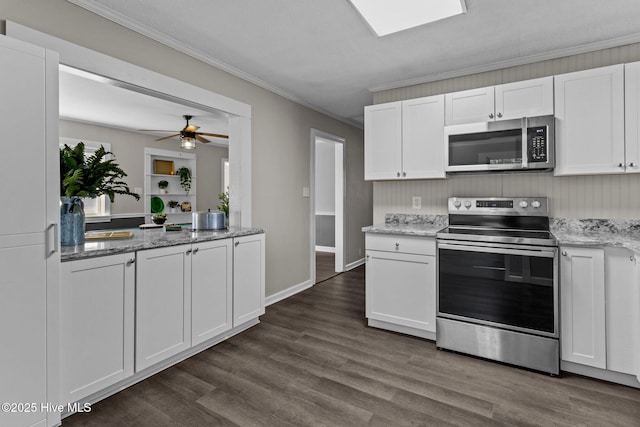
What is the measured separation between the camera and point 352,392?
78.8 inches

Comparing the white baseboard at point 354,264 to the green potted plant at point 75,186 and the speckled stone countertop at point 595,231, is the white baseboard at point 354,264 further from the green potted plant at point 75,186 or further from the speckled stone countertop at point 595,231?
the green potted plant at point 75,186

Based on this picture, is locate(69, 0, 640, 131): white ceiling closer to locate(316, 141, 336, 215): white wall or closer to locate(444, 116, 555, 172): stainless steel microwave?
locate(444, 116, 555, 172): stainless steel microwave

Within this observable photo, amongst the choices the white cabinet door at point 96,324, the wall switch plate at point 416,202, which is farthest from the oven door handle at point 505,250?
the white cabinet door at point 96,324

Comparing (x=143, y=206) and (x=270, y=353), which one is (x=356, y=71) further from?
(x=143, y=206)

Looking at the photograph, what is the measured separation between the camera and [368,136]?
11.1 ft

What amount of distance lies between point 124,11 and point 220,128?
12.7ft

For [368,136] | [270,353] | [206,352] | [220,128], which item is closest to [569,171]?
[368,136]

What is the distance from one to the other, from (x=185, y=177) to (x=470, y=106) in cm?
571

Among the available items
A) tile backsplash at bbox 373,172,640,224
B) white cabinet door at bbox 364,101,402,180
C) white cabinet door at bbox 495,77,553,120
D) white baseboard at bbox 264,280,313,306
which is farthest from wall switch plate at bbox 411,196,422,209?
white baseboard at bbox 264,280,313,306

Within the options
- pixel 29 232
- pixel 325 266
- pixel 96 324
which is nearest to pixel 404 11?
pixel 29 232

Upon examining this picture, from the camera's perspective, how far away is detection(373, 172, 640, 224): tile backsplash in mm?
2576

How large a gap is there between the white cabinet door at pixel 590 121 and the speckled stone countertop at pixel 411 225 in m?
1.08

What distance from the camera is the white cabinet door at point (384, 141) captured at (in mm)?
3213

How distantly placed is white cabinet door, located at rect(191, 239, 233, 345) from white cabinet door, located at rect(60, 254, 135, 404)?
1.55ft
